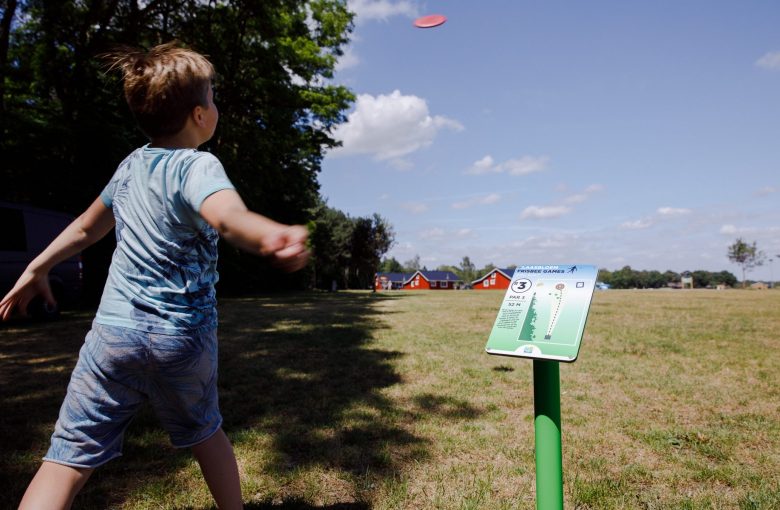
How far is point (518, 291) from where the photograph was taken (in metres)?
2.00

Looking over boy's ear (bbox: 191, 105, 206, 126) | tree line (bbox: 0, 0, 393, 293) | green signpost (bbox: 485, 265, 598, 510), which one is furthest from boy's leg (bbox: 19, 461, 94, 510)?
tree line (bbox: 0, 0, 393, 293)

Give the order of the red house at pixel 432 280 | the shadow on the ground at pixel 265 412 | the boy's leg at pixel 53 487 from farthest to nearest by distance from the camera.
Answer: the red house at pixel 432 280
the shadow on the ground at pixel 265 412
the boy's leg at pixel 53 487

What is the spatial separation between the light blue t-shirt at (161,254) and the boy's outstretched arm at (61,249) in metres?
0.24

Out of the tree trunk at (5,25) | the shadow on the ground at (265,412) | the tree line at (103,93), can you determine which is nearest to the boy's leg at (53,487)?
the shadow on the ground at (265,412)

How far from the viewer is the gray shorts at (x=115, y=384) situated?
1.57 meters

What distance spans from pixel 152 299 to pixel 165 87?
709 mm

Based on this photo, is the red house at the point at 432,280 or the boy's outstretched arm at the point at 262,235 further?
the red house at the point at 432,280

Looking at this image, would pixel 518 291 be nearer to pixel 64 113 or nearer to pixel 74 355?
pixel 74 355

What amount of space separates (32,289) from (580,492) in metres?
2.91

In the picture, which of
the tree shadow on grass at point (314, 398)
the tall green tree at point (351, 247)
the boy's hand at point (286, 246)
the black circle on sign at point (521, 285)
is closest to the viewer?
the boy's hand at point (286, 246)

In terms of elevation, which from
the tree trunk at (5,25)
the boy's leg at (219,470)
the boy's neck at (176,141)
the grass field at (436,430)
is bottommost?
the grass field at (436,430)

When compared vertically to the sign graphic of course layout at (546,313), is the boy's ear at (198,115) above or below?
above

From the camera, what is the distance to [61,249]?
190 centimetres

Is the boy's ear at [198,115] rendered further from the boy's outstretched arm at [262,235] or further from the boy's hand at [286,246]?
the boy's hand at [286,246]
